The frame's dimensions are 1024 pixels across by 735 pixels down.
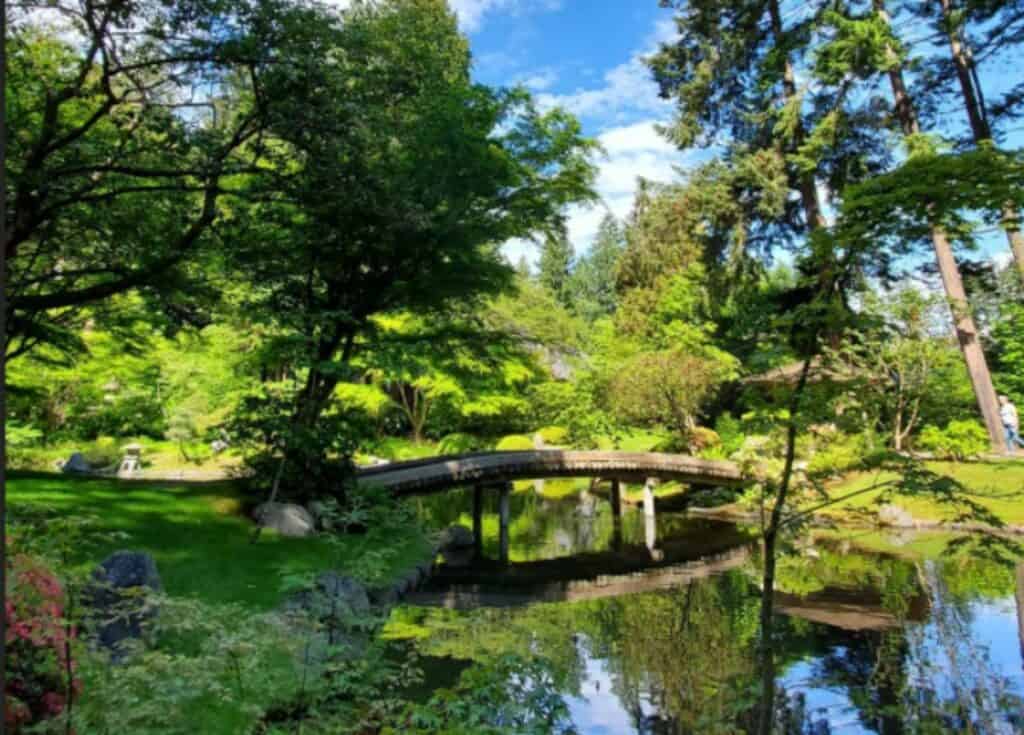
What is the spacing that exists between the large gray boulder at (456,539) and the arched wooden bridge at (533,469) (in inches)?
43.2

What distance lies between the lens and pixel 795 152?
1712cm

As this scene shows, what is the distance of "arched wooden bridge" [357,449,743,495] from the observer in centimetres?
1162

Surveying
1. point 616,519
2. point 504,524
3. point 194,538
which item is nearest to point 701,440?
point 616,519

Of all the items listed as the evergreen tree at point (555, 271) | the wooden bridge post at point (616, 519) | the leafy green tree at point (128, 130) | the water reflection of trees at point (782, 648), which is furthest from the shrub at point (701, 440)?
the evergreen tree at point (555, 271)

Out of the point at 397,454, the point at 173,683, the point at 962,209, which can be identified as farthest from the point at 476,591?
the point at 397,454

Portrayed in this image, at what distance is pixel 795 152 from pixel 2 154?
1858 centimetres

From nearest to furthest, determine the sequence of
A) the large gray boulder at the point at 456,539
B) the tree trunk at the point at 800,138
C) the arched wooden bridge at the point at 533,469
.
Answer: the arched wooden bridge at the point at 533,469
the large gray boulder at the point at 456,539
the tree trunk at the point at 800,138

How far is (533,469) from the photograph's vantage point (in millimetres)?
13625

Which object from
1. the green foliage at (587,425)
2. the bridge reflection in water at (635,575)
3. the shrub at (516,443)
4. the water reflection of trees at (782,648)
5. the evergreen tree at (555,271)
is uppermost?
the evergreen tree at (555,271)

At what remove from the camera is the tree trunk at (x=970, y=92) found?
1288 centimetres

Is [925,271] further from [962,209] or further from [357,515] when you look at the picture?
[357,515]

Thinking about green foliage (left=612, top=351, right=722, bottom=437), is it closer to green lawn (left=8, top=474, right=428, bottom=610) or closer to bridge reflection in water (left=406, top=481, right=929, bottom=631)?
bridge reflection in water (left=406, top=481, right=929, bottom=631)

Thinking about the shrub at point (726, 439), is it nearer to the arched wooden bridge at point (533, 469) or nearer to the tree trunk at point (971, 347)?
the arched wooden bridge at point (533, 469)

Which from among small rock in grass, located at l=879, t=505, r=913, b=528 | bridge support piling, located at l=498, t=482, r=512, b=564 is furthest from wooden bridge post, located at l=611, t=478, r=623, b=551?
small rock in grass, located at l=879, t=505, r=913, b=528
